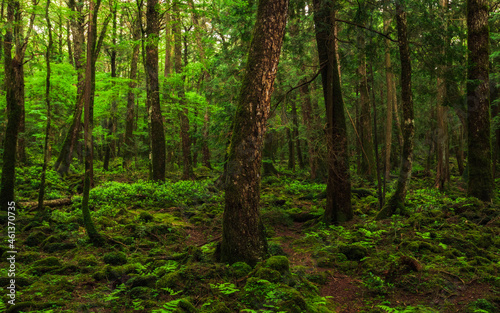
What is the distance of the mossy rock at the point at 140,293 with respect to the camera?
4.30m

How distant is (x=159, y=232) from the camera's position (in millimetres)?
7996

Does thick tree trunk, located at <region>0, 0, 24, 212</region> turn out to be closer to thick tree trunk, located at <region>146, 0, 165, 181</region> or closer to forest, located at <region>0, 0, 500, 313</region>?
forest, located at <region>0, 0, 500, 313</region>

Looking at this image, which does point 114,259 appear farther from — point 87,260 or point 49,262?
point 49,262

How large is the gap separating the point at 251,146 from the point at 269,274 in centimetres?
217

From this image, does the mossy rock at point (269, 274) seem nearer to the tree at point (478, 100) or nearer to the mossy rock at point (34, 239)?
the mossy rock at point (34, 239)

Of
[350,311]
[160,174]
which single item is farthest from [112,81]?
[350,311]

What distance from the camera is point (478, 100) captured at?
9.73 metres

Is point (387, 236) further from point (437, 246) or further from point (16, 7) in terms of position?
point (16, 7)

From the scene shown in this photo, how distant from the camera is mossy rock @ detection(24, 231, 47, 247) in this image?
659 centimetres

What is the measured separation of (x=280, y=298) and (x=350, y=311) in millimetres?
1182

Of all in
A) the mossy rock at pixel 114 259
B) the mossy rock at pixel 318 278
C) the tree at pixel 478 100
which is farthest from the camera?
the tree at pixel 478 100

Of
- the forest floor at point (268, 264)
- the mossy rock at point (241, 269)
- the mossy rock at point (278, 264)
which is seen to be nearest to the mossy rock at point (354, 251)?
the forest floor at point (268, 264)

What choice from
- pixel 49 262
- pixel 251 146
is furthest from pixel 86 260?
pixel 251 146

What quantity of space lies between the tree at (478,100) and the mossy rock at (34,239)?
40.7 feet
